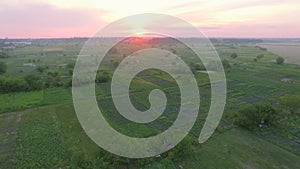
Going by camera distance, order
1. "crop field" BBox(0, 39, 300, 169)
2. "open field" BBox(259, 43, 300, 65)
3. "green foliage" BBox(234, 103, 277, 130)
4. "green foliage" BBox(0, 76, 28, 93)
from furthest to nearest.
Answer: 1. "open field" BBox(259, 43, 300, 65)
2. "green foliage" BBox(0, 76, 28, 93)
3. "green foliage" BBox(234, 103, 277, 130)
4. "crop field" BBox(0, 39, 300, 169)

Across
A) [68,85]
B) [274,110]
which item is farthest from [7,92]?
[274,110]

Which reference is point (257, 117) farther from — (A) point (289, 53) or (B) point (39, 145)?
(A) point (289, 53)

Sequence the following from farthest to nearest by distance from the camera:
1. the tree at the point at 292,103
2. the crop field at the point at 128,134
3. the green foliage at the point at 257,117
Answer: the tree at the point at 292,103
the green foliage at the point at 257,117
the crop field at the point at 128,134

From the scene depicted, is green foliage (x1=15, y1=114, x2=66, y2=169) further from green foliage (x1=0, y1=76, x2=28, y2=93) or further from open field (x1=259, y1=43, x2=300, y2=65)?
open field (x1=259, y1=43, x2=300, y2=65)

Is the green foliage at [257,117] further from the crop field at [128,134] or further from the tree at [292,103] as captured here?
the tree at [292,103]

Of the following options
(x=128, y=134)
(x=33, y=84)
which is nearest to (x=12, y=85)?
(x=33, y=84)

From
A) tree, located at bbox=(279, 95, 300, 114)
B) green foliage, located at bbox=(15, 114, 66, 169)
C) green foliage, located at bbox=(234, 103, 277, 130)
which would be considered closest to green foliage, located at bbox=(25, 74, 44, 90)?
green foliage, located at bbox=(15, 114, 66, 169)

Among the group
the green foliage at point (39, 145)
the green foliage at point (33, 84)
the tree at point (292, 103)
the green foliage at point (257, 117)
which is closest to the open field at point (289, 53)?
the tree at point (292, 103)

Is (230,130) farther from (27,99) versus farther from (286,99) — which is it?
(27,99)
